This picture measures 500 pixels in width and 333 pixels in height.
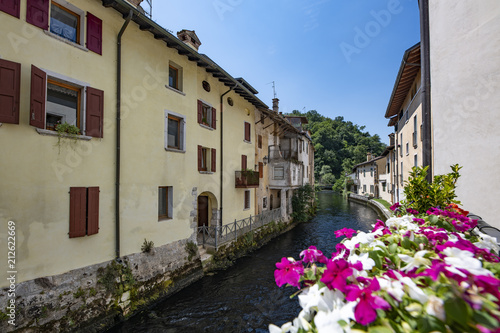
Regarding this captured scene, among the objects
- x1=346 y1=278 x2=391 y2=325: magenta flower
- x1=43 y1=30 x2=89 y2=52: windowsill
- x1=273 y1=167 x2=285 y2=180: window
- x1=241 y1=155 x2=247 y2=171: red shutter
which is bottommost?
x1=346 y1=278 x2=391 y2=325: magenta flower

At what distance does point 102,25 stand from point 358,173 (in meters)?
50.0

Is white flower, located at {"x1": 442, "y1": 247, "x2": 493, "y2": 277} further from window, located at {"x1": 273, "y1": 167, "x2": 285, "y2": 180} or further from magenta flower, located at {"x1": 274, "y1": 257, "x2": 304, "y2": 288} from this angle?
window, located at {"x1": 273, "y1": 167, "x2": 285, "y2": 180}

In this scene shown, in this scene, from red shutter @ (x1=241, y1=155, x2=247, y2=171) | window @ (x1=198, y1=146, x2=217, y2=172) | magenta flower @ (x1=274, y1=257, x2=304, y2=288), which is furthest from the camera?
red shutter @ (x1=241, y1=155, x2=247, y2=171)

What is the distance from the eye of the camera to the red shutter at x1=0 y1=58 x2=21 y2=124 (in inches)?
217

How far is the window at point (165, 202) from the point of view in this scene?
9938 millimetres

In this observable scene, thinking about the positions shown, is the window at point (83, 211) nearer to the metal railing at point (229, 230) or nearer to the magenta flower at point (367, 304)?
the metal railing at point (229, 230)

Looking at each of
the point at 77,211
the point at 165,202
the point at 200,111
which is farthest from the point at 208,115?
the point at 77,211

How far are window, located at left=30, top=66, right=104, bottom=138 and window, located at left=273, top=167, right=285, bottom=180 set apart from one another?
14276 millimetres

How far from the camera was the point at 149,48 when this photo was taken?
932cm

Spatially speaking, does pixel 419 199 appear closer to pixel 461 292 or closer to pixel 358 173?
A: pixel 461 292

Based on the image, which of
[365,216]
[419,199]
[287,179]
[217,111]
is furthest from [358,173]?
[419,199]

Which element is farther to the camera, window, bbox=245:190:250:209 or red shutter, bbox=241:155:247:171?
window, bbox=245:190:250:209

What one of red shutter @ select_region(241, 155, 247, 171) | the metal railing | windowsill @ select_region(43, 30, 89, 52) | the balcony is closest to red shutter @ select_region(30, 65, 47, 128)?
windowsill @ select_region(43, 30, 89, 52)

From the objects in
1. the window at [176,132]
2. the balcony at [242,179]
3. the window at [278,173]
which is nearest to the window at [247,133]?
the balcony at [242,179]
